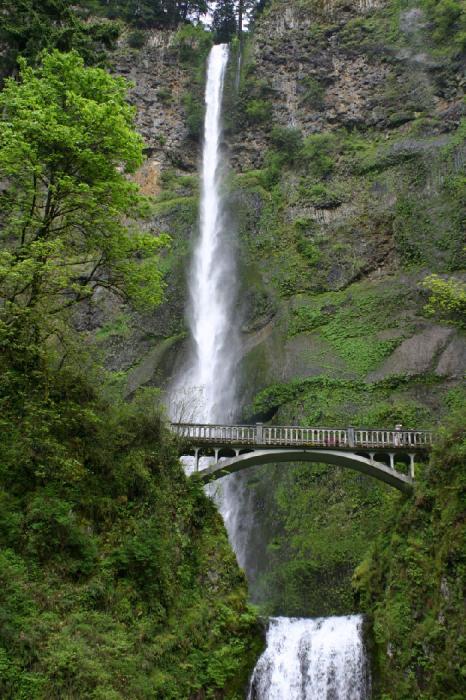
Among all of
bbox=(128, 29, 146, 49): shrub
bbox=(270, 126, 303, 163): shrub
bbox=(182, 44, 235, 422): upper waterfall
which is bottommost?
bbox=(182, 44, 235, 422): upper waterfall

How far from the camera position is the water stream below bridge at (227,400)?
16.5m

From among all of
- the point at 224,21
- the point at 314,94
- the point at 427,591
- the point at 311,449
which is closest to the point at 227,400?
the point at 311,449

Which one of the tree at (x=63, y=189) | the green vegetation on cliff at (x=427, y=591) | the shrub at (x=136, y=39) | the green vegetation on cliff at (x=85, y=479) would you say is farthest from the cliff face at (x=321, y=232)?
the tree at (x=63, y=189)

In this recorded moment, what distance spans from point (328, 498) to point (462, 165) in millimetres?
18764

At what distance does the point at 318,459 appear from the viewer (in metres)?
21.5

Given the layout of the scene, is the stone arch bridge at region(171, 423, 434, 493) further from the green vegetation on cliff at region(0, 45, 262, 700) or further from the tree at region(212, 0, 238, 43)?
the tree at region(212, 0, 238, 43)

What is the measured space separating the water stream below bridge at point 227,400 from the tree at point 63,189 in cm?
693

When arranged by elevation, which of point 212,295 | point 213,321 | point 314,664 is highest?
point 212,295

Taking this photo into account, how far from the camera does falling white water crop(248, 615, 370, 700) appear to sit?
16.2 metres

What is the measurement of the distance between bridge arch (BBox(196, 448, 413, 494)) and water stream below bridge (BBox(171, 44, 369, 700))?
2.21 metres

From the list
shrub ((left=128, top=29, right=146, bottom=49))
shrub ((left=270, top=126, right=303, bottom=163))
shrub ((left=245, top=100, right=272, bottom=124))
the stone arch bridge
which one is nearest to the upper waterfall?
shrub ((left=245, top=100, right=272, bottom=124))

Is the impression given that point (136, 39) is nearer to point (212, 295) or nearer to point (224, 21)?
point (224, 21)

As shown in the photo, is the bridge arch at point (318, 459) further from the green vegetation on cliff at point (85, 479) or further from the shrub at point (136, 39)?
the shrub at point (136, 39)

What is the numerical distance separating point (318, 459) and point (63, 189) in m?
12.0
